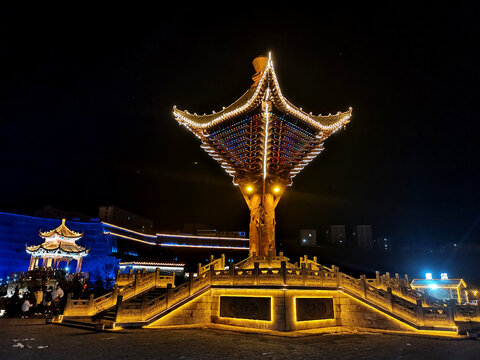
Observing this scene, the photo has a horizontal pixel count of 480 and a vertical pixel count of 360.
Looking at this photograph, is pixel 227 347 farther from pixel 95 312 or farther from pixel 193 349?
pixel 95 312

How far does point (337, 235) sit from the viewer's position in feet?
206

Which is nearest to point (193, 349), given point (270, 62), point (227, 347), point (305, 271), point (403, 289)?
point (227, 347)

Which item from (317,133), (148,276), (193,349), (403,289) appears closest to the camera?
(193,349)

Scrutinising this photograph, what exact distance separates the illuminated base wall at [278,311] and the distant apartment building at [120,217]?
2688 centimetres

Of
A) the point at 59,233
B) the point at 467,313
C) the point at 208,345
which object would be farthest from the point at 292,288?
the point at 59,233

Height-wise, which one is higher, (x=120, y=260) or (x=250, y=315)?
(x=120, y=260)

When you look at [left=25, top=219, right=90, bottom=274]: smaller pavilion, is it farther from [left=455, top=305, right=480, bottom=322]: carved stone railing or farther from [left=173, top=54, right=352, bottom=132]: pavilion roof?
[left=455, top=305, right=480, bottom=322]: carved stone railing

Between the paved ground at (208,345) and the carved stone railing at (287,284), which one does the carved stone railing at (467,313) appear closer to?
the carved stone railing at (287,284)

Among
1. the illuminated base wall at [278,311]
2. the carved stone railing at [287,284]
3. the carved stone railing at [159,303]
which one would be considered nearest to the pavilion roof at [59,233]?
the carved stone railing at [287,284]

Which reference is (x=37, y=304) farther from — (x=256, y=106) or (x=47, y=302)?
(x=256, y=106)

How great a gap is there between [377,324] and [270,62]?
45.9ft

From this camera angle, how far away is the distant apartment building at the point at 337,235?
6206 centimetres

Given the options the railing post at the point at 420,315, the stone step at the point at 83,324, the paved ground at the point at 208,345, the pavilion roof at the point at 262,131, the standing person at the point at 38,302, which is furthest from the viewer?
the pavilion roof at the point at 262,131

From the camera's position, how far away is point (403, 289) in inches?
653
